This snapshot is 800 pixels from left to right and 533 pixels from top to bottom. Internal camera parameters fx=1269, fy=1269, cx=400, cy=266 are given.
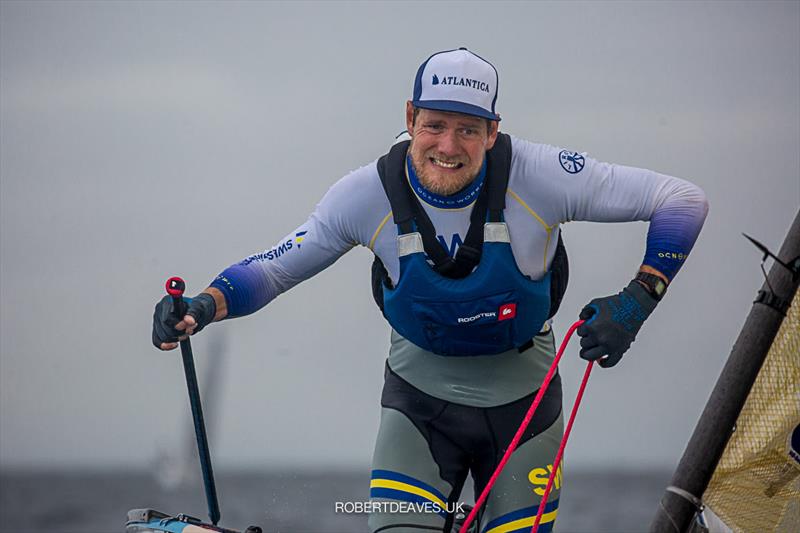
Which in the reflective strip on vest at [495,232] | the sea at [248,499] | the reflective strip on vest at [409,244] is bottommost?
the sea at [248,499]

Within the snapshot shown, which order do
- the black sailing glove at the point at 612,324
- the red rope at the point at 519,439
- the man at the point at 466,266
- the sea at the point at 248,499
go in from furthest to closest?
the sea at the point at 248,499
the man at the point at 466,266
the red rope at the point at 519,439
the black sailing glove at the point at 612,324

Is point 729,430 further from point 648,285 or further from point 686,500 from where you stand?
point 648,285

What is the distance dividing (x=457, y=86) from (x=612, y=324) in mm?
938

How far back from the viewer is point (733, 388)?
10.5 feet

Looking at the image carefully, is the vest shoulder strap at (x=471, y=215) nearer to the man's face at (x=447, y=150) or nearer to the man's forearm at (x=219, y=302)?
the man's face at (x=447, y=150)

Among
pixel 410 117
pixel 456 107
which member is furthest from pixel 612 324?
pixel 410 117

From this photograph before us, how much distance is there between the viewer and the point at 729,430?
322 cm

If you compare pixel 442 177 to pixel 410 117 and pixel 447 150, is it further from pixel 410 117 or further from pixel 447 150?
pixel 410 117

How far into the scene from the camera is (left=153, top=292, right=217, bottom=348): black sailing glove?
402 centimetres

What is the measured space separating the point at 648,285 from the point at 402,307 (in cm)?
82

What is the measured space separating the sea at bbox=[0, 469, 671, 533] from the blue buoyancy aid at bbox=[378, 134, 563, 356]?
6497 millimetres

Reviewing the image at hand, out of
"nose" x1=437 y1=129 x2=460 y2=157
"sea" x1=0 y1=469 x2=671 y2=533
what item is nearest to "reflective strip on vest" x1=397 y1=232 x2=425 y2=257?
"nose" x1=437 y1=129 x2=460 y2=157

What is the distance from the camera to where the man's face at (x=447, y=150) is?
417 cm

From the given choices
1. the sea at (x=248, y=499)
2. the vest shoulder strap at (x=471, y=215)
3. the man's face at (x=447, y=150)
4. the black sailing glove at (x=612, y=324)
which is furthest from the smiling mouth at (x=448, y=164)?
the sea at (x=248, y=499)
